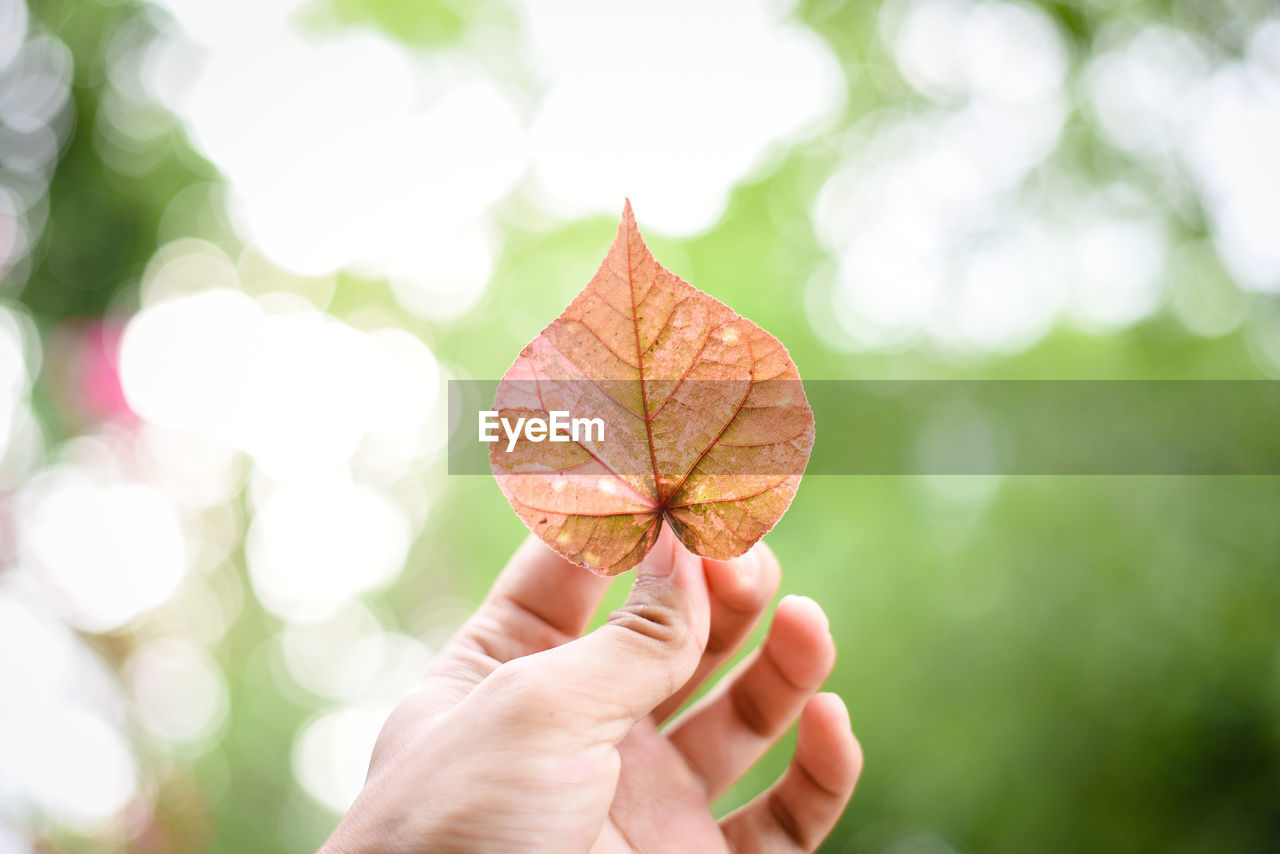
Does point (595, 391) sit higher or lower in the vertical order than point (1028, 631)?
A: higher

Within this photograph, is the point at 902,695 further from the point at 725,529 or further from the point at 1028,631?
the point at 725,529

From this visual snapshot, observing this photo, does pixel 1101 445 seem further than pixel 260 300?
No

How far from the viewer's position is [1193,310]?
4.26m

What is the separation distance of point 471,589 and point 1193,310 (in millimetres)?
5033

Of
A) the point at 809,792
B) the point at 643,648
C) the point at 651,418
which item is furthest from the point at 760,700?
the point at 651,418

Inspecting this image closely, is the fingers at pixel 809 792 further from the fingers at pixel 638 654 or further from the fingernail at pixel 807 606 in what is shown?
the fingers at pixel 638 654

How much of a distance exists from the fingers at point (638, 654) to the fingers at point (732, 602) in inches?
12.2

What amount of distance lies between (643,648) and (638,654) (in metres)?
0.01

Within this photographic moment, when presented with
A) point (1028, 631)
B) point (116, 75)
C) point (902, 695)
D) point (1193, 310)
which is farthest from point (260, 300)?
point (1193, 310)

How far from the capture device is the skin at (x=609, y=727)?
3.27 ft

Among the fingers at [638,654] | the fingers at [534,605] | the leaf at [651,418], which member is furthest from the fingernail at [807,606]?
the leaf at [651,418]

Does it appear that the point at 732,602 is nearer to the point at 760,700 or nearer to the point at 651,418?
the point at 760,700

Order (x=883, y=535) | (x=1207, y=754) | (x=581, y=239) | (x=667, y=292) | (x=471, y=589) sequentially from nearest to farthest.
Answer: (x=667, y=292) < (x=1207, y=754) < (x=883, y=535) < (x=581, y=239) < (x=471, y=589)

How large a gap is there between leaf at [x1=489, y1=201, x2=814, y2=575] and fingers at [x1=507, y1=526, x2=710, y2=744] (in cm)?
10
